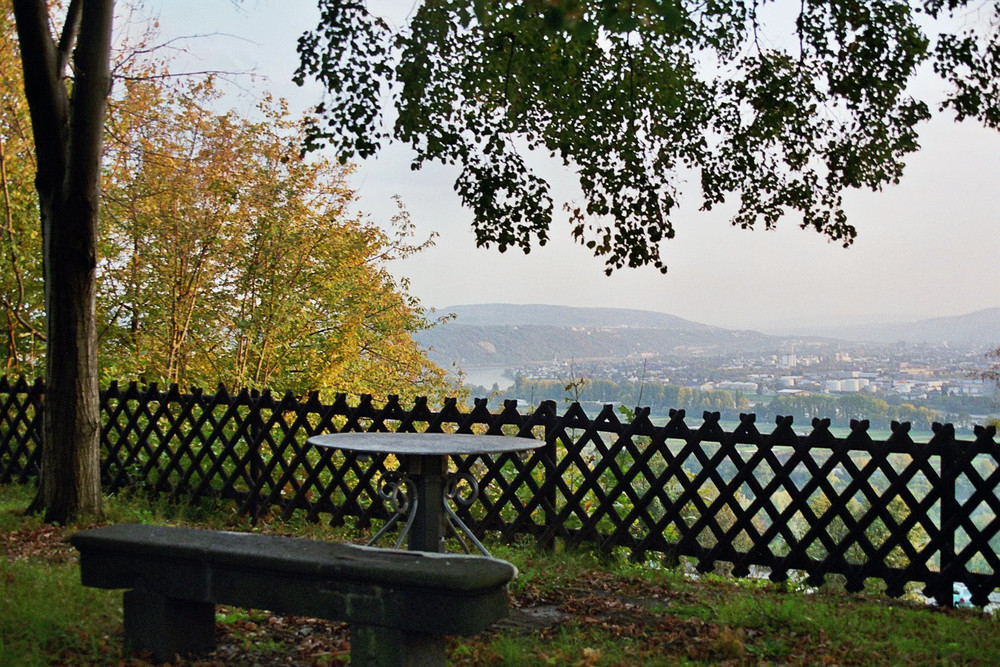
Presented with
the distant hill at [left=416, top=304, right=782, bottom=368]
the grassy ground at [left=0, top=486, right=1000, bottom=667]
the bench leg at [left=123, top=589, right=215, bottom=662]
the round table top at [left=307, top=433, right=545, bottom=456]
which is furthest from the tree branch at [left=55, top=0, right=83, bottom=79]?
the distant hill at [left=416, top=304, right=782, bottom=368]

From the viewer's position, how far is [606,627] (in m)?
4.78

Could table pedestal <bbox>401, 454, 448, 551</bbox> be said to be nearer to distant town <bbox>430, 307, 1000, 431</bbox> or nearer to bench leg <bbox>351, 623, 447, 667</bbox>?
Answer: bench leg <bbox>351, 623, 447, 667</bbox>

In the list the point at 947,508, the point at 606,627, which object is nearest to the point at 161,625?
the point at 606,627

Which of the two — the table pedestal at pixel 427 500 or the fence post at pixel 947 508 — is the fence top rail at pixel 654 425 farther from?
the table pedestal at pixel 427 500

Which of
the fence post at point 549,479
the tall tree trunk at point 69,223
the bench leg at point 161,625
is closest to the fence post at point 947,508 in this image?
the fence post at point 549,479

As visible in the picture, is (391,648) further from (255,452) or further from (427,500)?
(255,452)

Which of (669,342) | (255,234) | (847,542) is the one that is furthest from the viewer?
(669,342)

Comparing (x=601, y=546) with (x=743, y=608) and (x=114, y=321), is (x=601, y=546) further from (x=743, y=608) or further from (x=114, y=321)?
(x=114, y=321)

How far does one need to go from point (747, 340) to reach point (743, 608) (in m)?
14.1

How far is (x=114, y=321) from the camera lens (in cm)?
1173

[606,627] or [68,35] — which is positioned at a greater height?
[68,35]

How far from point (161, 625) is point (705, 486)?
13.5 feet

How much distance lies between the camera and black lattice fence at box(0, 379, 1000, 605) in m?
5.65

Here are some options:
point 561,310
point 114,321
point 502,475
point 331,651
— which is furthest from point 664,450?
point 561,310
